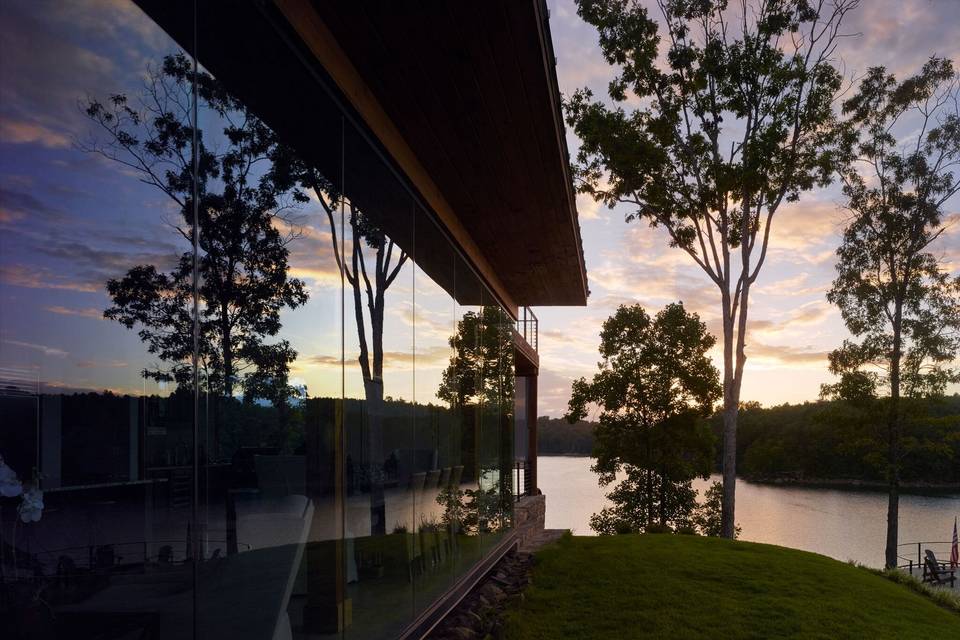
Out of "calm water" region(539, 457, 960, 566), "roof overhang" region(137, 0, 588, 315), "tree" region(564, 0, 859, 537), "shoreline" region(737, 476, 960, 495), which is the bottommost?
"shoreline" region(737, 476, 960, 495)

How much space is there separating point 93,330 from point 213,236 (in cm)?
60

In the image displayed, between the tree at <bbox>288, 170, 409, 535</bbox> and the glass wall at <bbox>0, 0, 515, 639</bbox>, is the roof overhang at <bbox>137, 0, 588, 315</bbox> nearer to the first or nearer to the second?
the glass wall at <bbox>0, 0, 515, 639</bbox>

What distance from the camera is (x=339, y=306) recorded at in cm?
350

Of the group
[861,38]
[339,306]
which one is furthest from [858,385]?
[339,306]

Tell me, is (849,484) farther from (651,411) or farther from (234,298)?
(234,298)

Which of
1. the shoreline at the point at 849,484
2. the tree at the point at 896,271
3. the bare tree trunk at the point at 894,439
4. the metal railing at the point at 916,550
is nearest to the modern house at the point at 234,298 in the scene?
the tree at the point at 896,271

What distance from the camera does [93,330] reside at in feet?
5.82

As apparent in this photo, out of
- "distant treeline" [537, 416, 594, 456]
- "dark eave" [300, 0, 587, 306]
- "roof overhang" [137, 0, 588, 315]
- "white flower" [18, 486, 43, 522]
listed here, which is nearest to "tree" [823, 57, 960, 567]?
"distant treeline" [537, 416, 594, 456]

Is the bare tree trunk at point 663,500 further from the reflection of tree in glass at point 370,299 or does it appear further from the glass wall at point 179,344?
the reflection of tree in glass at point 370,299

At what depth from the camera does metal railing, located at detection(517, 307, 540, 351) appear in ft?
44.5

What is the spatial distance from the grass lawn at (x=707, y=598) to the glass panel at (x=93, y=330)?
159 inches

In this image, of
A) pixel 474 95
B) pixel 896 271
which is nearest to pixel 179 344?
pixel 474 95

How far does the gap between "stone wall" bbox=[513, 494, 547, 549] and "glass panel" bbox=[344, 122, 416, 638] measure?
626 centimetres

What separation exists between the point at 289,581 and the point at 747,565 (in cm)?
670
